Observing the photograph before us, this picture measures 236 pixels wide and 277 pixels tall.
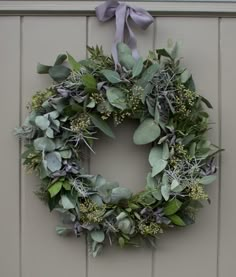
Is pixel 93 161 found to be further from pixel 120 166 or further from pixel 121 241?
pixel 121 241

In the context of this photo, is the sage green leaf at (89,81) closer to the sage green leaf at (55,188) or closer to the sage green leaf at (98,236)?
the sage green leaf at (55,188)

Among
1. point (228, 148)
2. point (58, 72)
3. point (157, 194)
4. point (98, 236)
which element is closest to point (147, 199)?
point (157, 194)

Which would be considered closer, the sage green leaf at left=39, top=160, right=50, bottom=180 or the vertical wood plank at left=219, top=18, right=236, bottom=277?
the sage green leaf at left=39, top=160, right=50, bottom=180

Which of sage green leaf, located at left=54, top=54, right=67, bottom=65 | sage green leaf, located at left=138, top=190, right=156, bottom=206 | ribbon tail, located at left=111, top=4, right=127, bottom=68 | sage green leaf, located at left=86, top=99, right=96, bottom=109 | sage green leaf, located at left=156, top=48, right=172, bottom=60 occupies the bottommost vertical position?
sage green leaf, located at left=138, top=190, right=156, bottom=206

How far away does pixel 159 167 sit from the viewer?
1036 millimetres

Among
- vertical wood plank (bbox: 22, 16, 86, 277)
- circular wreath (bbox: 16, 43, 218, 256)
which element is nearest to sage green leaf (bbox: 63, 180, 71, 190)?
circular wreath (bbox: 16, 43, 218, 256)

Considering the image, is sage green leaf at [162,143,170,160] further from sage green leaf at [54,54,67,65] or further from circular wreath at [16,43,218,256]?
sage green leaf at [54,54,67,65]

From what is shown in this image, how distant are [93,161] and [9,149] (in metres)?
0.20

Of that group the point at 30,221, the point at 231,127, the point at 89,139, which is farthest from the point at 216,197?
the point at 30,221

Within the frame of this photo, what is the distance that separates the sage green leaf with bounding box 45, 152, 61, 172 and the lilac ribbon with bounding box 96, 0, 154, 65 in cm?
27

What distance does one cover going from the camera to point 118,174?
3.62 feet

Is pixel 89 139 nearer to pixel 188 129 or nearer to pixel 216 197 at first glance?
pixel 188 129

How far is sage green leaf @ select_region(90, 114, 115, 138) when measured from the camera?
1.04m

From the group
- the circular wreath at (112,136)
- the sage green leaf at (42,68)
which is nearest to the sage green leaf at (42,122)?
the circular wreath at (112,136)
